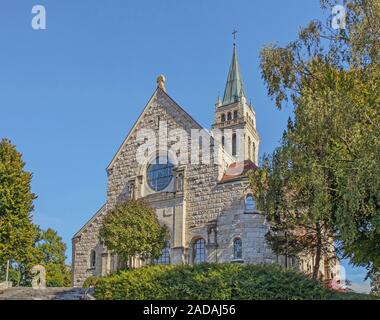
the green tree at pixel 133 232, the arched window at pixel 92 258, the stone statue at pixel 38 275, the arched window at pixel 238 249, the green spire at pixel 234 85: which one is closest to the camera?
the green tree at pixel 133 232

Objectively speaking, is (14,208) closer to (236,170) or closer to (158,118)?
(158,118)

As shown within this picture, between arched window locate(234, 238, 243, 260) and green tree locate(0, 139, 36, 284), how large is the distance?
14636mm

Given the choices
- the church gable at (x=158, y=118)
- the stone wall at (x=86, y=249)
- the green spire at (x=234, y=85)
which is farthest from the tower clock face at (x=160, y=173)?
the green spire at (x=234, y=85)

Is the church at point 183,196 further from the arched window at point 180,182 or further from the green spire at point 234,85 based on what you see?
the green spire at point 234,85

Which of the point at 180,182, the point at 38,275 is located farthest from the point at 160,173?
the point at 38,275

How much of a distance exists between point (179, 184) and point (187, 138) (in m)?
2.95

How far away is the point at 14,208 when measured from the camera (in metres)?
34.0

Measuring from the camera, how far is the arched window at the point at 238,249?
91.5 feet

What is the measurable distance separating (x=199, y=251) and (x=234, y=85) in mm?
39677

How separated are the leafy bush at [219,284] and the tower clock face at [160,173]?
40.2 feet

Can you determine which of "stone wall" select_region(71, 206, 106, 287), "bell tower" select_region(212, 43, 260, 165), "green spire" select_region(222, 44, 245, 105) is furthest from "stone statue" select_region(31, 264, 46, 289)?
"green spire" select_region(222, 44, 245, 105)

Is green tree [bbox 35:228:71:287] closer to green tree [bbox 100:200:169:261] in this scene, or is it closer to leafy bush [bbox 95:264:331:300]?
green tree [bbox 100:200:169:261]

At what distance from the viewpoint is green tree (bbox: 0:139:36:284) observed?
108 ft

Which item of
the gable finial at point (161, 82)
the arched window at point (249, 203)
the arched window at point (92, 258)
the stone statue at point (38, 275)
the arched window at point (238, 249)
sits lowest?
the stone statue at point (38, 275)
